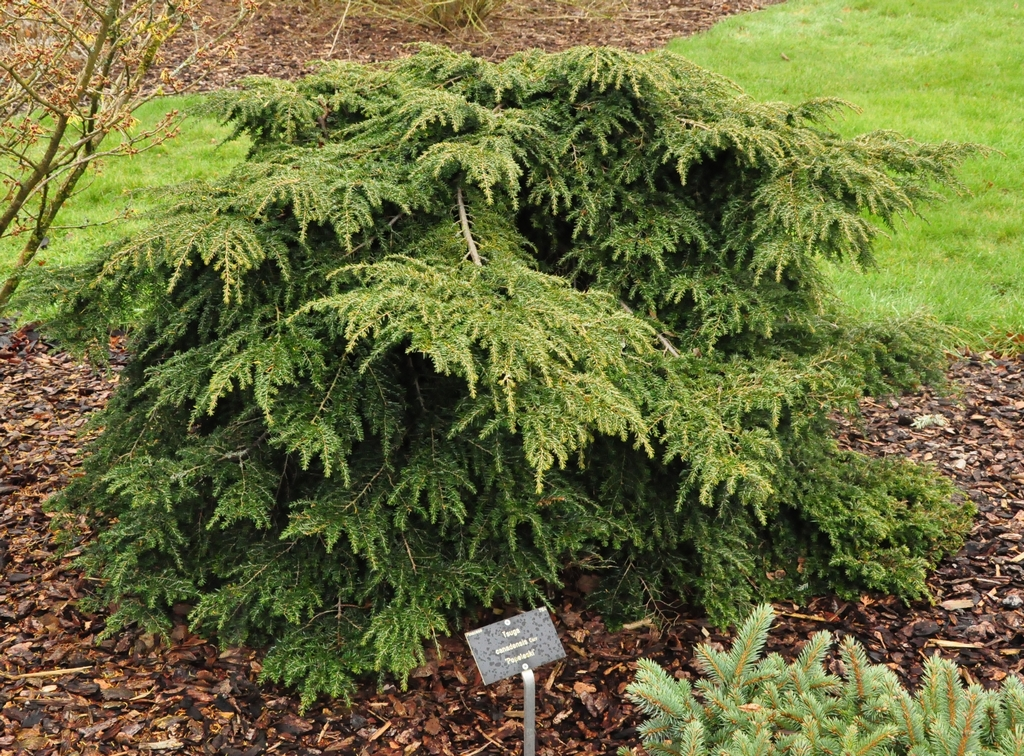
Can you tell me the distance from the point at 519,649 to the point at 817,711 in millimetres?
763

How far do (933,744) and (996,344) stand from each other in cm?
387

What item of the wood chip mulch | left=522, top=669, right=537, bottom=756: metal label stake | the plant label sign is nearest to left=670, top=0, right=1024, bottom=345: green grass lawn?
the wood chip mulch

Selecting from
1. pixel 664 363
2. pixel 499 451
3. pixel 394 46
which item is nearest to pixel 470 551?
pixel 499 451

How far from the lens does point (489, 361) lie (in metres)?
2.45

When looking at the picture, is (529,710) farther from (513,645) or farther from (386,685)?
(386,685)

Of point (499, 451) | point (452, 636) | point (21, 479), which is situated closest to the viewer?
point (499, 451)

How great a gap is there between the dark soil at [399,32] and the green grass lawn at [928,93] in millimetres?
694

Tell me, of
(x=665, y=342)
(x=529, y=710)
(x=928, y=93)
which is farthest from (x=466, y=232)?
(x=928, y=93)

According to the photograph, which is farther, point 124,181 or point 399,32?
point 399,32

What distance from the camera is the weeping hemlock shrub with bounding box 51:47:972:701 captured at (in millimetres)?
2623

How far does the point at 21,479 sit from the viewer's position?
157 inches

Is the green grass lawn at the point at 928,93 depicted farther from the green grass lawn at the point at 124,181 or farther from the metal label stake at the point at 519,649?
the green grass lawn at the point at 124,181

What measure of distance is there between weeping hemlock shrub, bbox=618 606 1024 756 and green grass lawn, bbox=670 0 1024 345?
11.3 feet

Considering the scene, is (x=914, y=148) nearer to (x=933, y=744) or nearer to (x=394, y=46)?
(x=933, y=744)
